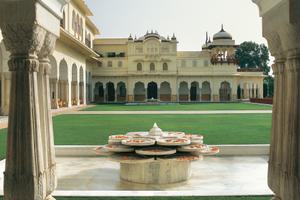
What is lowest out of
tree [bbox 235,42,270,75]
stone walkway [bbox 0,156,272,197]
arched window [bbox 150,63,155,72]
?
stone walkway [bbox 0,156,272,197]

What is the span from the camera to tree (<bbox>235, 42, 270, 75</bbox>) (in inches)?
3039

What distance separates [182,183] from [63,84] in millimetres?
27612

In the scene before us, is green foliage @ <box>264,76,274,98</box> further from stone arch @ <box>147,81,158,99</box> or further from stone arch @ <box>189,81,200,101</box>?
stone arch @ <box>147,81,158,99</box>

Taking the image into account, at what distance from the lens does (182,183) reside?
7125mm

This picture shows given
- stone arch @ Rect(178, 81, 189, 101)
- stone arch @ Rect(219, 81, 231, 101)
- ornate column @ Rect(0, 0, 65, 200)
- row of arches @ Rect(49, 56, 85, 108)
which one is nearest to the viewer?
ornate column @ Rect(0, 0, 65, 200)

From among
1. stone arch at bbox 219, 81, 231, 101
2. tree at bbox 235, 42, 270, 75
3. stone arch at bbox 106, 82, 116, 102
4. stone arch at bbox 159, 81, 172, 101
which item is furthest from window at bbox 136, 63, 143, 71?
tree at bbox 235, 42, 270, 75

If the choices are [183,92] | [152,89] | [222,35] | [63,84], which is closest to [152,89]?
[152,89]

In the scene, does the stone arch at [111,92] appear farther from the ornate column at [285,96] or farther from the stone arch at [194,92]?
the ornate column at [285,96]

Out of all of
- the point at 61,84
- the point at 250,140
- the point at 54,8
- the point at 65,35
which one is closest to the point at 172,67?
the point at 61,84

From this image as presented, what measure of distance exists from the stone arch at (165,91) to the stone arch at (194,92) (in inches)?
145

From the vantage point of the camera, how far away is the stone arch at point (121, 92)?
188 ft

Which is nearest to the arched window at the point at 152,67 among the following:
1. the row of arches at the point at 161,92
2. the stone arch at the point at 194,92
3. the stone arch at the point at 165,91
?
the row of arches at the point at 161,92

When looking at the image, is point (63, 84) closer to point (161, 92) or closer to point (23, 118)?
point (161, 92)

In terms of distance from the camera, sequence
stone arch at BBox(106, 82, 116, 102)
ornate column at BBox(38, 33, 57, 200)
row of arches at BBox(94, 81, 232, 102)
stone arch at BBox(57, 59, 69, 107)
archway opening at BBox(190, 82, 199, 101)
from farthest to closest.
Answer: archway opening at BBox(190, 82, 199, 101) < stone arch at BBox(106, 82, 116, 102) < row of arches at BBox(94, 81, 232, 102) < stone arch at BBox(57, 59, 69, 107) < ornate column at BBox(38, 33, 57, 200)
